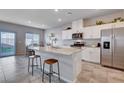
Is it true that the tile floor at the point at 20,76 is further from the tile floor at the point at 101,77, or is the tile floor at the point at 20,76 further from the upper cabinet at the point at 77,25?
the upper cabinet at the point at 77,25

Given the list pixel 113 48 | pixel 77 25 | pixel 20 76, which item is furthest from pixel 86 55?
pixel 20 76

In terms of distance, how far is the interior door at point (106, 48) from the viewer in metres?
4.12

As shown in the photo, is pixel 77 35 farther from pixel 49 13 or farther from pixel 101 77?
pixel 101 77

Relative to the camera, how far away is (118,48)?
384 cm

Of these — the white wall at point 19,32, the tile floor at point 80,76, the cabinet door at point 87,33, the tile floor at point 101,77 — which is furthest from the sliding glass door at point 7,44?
the tile floor at point 101,77

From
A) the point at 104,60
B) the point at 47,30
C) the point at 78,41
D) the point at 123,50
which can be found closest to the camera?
the point at 123,50

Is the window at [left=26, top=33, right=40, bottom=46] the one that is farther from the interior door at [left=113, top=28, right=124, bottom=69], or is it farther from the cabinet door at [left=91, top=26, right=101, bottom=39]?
the interior door at [left=113, top=28, right=124, bottom=69]

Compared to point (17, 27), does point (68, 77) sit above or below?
below

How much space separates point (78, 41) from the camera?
6.45m

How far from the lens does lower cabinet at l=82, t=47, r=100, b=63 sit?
491cm

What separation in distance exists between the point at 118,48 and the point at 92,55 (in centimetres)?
154
